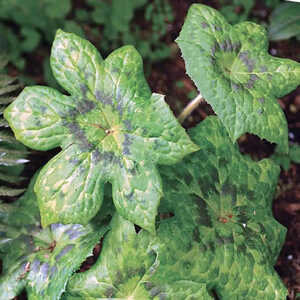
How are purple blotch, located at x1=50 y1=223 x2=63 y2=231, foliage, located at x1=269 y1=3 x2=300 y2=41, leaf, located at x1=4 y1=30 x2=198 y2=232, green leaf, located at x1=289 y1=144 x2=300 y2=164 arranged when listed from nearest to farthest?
1. leaf, located at x1=4 y1=30 x2=198 y2=232
2. purple blotch, located at x1=50 y1=223 x2=63 y2=231
3. foliage, located at x1=269 y1=3 x2=300 y2=41
4. green leaf, located at x1=289 y1=144 x2=300 y2=164

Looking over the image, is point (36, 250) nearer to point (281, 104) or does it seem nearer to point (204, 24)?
point (204, 24)

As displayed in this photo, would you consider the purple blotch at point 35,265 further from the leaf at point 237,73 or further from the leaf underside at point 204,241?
the leaf at point 237,73

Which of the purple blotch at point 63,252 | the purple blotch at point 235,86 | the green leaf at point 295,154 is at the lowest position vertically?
the green leaf at point 295,154

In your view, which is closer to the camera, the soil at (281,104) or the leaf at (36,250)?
the leaf at (36,250)

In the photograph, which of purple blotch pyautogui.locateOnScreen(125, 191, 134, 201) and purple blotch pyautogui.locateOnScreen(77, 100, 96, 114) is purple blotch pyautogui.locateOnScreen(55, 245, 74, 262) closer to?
purple blotch pyautogui.locateOnScreen(125, 191, 134, 201)

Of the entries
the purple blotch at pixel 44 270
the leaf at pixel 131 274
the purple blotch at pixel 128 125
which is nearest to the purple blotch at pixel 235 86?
the purple blotch at pixel 128 125

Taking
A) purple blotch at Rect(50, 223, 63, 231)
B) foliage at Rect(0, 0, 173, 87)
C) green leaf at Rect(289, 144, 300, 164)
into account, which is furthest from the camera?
foliage at Rect(0, 0, 173, 87)

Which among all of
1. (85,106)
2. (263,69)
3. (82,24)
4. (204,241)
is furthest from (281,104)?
(85,106)

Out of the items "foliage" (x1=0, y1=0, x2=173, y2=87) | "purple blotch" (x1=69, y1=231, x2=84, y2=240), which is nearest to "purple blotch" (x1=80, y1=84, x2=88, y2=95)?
"purple blotch" (x1=69, y1=231, x2=84, y2=240)
